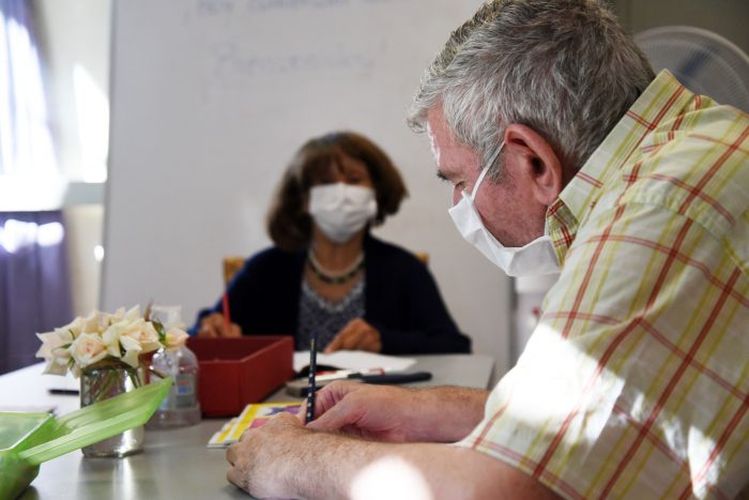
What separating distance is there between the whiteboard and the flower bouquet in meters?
1.92

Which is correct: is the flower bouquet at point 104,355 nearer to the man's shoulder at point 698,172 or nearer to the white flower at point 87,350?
the white flower at point 87,350

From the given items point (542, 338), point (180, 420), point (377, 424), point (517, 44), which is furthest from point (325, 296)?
point (542, 338)

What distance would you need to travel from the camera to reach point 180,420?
4.42ft

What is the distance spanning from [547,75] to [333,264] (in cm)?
162

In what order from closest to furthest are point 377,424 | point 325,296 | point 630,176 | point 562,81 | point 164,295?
1. point 630,176
2. point 562,81
3. point 377,424
4. point 325,296
5. point 164,295

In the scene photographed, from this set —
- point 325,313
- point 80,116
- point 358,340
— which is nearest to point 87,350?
point 358,340

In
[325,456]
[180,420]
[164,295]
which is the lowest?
[164,295]

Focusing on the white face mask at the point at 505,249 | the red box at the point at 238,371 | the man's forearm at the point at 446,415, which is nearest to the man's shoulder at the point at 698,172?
the white face mask at the point at 505,249

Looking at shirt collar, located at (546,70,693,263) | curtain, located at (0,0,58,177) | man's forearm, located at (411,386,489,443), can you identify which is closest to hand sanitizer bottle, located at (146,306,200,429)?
man's forearm, located at (411,386,489,443)

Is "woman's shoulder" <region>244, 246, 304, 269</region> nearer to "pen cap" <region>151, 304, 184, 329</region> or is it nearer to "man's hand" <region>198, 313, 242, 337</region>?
"man's hand" <region>198, 313, 242, 337</region>

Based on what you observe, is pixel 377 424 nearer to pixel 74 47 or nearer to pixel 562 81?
pixel 562 81

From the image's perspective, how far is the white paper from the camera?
1.75m

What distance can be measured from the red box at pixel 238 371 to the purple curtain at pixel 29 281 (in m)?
0.71

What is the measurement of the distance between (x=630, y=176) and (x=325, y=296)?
1.69 meters
